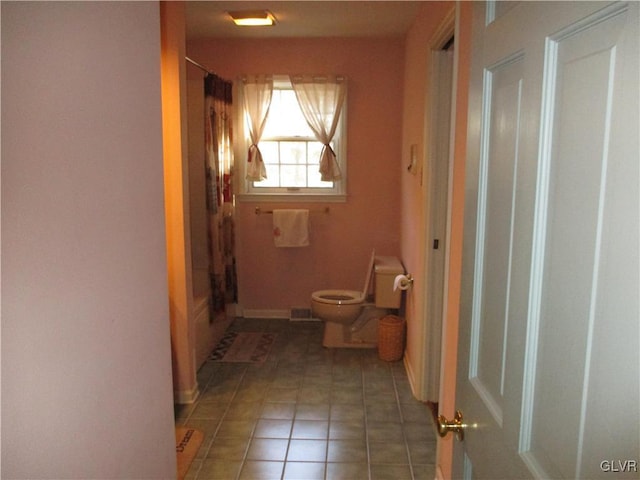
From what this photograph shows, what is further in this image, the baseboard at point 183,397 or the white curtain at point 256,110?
the white curtain at point 256,110

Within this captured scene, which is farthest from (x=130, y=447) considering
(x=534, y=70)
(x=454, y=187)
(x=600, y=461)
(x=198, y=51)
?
(x=198, y=51)

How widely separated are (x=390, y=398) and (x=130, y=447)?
2.11 meters

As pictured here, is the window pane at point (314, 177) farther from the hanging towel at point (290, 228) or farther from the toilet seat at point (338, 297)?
the toilet seat at point (338, 297)

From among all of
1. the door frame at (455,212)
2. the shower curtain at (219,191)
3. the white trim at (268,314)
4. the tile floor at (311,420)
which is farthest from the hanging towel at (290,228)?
the door frame at (455,212)

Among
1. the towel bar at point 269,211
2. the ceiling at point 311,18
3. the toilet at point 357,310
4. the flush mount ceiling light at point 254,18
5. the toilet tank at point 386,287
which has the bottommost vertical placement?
the toilet at point 357,310

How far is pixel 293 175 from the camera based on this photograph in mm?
4586

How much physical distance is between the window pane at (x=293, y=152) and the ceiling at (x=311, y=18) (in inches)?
37.1

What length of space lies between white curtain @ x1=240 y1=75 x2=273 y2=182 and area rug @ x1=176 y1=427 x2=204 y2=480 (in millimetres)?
2312

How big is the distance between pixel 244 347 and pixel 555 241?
352 centimetres

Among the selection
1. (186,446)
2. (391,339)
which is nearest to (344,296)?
(391,339)

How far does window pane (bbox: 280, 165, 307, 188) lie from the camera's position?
4.58 metres

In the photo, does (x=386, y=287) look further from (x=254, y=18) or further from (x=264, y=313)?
(x=254, y=18)

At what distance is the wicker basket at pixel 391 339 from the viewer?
12.1ft

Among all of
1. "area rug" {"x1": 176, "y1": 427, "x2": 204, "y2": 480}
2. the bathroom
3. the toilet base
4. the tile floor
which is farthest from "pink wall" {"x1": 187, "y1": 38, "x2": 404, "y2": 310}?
"area rug" {"x1": 176, "y1": 427, "x2": 204, "y2": 480}
